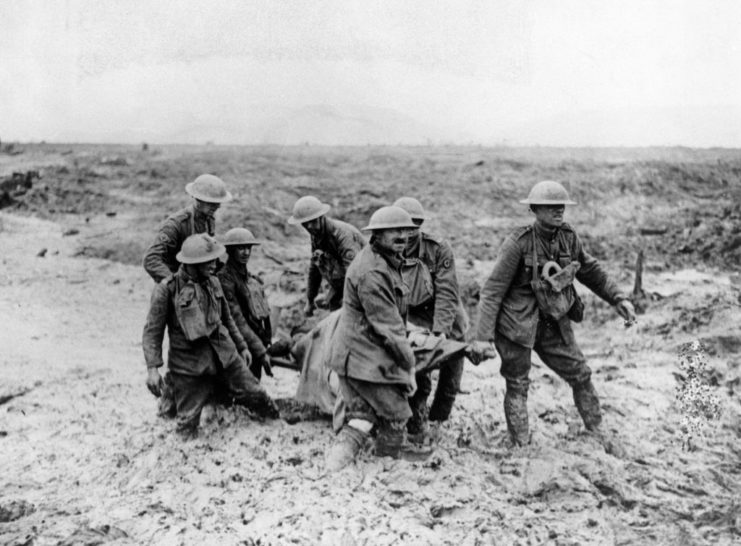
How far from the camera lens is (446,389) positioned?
5.49 meters

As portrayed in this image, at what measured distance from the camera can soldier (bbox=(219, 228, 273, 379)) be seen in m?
5.77

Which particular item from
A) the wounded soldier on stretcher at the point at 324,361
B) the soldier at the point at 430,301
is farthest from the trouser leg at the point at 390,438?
the soldier at the point at 430,301

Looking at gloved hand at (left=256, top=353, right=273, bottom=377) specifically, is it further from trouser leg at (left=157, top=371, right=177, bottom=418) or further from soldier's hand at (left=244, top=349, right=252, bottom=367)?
trouser leg at (left=157, top=371, right=177, bottom=418)

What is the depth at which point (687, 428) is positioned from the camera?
5570mm

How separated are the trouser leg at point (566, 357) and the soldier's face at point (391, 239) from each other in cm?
141

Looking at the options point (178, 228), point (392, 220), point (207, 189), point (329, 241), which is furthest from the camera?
point (329, 241)

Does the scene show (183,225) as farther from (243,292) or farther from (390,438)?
(390,438)

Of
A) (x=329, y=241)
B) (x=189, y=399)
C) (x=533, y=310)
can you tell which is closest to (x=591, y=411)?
(x=533, y=310)

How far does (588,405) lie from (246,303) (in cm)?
291

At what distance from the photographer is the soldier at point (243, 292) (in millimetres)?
5773

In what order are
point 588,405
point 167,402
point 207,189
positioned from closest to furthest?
point 588,405 < point 167,402 < point 207,189

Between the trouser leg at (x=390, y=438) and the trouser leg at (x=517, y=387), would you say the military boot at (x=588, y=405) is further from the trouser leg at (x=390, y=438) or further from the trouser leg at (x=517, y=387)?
the trouser leg at (x=390, y=438)

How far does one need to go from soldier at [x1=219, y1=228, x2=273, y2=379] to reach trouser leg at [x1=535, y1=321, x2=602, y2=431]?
2.27 m

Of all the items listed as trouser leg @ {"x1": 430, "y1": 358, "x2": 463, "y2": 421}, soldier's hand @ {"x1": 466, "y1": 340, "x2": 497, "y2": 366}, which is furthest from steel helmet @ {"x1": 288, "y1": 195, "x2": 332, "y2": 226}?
soldier's hand @ {"x1": 466, "y1": 340, "x2": 497, "y2": 366}
